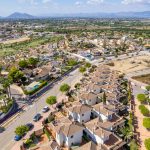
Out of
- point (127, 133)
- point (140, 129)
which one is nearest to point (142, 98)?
point (140, 129)

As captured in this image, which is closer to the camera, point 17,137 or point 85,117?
point 17,137

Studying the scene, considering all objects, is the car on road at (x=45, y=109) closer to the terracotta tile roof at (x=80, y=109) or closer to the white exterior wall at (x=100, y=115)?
the terracotta tile roof at (x=80, y=109)

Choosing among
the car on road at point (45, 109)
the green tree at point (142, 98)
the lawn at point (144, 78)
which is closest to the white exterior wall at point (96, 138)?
the car on road at point (45, 109)

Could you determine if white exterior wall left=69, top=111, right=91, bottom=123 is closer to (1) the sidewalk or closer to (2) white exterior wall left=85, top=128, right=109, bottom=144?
(2) white exterior wall left=85, top=128, right=109, bottom=144

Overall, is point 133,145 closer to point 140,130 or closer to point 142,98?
point 140,130

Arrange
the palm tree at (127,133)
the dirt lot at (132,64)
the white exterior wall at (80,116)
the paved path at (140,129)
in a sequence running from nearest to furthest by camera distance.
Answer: the palm tree at (127,133) < the paved path at (140,129) < the white exterior wall at (80,116) < the dirt lot at (132,64)

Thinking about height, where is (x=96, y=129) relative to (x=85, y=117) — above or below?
above

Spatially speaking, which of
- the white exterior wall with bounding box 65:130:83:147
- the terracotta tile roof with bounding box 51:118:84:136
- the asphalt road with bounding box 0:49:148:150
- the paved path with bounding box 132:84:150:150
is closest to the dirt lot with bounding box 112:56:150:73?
the asphalt road with bounding box 0:49:148:150

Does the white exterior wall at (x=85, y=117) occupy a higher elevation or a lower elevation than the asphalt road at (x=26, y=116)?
higher

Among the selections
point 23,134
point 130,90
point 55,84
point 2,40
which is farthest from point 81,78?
point 2,40
